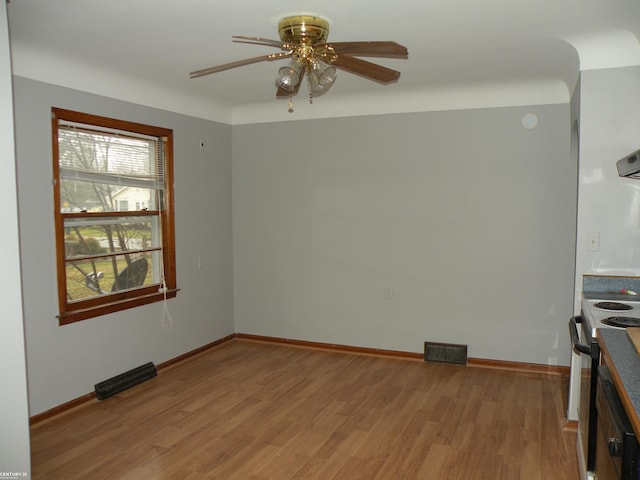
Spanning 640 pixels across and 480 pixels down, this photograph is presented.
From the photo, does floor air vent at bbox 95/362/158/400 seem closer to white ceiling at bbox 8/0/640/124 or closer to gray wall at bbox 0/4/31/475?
gray wall at bbox 0/4/31/475

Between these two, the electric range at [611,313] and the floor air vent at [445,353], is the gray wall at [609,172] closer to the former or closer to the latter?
the electric range at [611,313]

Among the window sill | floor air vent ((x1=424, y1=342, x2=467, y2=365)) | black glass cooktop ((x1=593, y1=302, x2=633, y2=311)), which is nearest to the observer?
black glass cooktop ((x1=593, y1=302, x2=633, y2=311))

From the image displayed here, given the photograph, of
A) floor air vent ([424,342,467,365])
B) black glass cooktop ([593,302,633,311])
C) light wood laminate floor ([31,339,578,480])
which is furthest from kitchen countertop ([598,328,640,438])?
floor air vent ([424,342,467,365])

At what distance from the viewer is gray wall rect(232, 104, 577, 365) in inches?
180

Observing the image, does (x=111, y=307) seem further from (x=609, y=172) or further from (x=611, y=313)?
(x=609, y=172)

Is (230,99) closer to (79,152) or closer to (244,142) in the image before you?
(244,142)

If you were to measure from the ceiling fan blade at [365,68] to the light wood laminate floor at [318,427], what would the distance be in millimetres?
2205

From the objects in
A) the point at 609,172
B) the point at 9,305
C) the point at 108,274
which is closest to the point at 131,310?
the point at 108,274

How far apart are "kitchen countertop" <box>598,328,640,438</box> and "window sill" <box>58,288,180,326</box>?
348cm

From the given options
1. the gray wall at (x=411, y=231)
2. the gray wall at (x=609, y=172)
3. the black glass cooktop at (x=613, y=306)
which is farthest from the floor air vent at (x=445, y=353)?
the black glass cooktop at (x=613, y=306)

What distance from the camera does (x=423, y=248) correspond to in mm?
4961

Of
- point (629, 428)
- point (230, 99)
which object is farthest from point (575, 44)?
point (230, 99)

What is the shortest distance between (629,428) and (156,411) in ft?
10.6

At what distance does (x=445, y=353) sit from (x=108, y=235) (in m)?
3.24
